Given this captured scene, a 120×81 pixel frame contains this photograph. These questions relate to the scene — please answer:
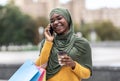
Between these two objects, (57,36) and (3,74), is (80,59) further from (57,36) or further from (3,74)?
(3,74)

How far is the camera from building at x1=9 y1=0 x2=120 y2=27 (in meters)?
87.9

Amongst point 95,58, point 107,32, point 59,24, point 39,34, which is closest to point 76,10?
point 107,32

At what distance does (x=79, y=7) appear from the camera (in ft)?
323

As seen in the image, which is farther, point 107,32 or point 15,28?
point 107,32

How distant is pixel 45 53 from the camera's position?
10.6 ft

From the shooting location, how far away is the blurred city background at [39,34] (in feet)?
30.8

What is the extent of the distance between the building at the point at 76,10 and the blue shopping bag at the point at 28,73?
81737 millimetres

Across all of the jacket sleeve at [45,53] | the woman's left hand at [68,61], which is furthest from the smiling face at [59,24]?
the woman's left hand at [68,61]

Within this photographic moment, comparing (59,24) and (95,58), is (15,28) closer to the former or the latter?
(95,58)

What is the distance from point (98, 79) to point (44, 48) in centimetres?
448

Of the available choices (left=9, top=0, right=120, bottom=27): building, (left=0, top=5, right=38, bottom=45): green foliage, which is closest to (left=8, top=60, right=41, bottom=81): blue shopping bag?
(left=0, top=5, right=38, bottom=45): green foliage

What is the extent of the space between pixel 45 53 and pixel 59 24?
22 cm

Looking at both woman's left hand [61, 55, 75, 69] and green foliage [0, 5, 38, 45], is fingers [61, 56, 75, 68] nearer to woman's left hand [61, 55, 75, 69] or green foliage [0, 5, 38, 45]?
woman's left hand [61, 55, 75, 69]

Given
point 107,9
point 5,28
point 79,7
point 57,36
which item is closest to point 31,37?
point 5,28
